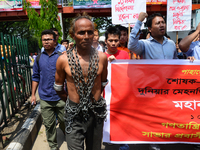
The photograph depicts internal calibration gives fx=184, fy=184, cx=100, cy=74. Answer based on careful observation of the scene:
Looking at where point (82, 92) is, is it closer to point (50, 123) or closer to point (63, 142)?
point (50, 123)

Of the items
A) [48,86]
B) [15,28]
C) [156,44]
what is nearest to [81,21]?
[156,44]

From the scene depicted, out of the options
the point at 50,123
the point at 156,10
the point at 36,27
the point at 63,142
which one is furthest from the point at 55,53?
the point at 156,10

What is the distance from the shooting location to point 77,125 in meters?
2.03

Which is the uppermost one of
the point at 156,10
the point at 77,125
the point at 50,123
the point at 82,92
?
the point at 156,10

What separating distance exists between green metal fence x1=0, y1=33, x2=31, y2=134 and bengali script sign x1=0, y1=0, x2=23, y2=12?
12673mm

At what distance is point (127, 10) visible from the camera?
3.58m

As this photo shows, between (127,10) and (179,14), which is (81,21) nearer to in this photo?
(127,10)

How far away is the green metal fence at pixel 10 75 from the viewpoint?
3801mm

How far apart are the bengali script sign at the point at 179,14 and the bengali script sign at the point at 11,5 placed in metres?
15.6

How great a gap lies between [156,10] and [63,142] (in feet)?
55.0

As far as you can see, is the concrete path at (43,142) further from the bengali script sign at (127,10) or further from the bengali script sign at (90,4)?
the bengali script sign at (90,4)

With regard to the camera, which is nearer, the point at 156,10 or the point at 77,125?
the point at 77,125

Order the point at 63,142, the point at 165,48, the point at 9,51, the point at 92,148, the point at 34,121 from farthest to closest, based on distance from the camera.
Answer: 1. the point at 9,51
2. the point at 34,121
3. the point at 63,142
4. the point at 165,48
5. the point at 92,148

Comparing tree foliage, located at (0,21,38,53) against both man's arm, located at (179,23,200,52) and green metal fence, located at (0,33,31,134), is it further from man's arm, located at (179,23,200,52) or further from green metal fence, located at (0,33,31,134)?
man's arm, located at (179,23,200,52)
